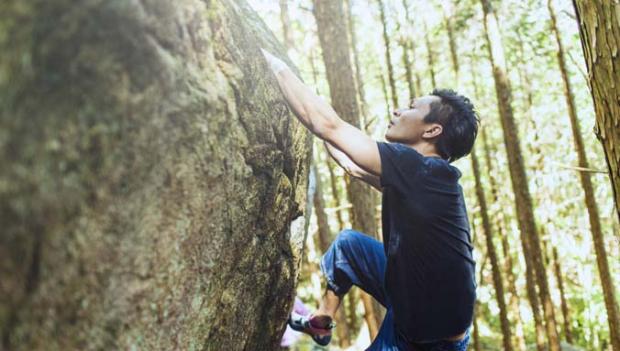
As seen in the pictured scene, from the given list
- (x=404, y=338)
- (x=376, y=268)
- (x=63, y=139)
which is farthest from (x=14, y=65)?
(x=376, y=268)

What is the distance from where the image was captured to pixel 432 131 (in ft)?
10.8

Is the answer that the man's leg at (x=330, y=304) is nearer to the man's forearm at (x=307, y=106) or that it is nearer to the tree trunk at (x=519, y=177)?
the man's forearm at (x=307, y=106)

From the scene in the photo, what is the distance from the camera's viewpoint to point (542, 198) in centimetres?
1609

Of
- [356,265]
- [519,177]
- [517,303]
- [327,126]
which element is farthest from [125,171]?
[517,303]

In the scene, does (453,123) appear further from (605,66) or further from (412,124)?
(605,66)

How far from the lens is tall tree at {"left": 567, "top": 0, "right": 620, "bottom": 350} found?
109 inches

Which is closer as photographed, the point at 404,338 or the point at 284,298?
the point at 404,338

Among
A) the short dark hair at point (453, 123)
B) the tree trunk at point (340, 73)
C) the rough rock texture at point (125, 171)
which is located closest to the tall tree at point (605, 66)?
the short dark hair at point (453, 123)

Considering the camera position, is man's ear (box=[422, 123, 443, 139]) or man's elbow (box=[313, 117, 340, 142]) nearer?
man's elbow (box=[313, 117, 340, 142])

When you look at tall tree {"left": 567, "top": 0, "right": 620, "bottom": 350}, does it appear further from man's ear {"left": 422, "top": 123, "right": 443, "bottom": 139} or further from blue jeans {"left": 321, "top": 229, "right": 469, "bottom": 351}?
blue jeans {"left": 321, "top": 229, "right": 469, "bottom": 351}

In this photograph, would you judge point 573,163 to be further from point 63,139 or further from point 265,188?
point 63,139

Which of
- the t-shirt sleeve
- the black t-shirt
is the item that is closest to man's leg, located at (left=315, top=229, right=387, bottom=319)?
the black t-shirt

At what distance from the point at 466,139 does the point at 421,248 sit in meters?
0.79

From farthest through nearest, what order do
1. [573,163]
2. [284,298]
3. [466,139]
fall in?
[573,163]
[284,298]
[466,139]
